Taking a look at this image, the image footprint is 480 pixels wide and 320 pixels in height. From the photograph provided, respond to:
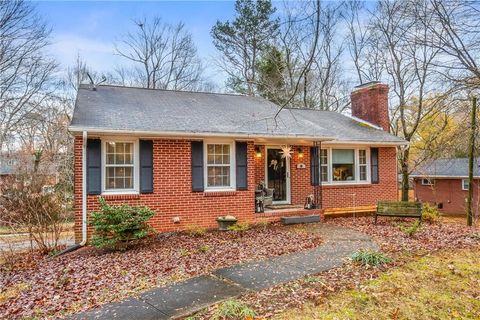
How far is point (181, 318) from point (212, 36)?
74.8 feet

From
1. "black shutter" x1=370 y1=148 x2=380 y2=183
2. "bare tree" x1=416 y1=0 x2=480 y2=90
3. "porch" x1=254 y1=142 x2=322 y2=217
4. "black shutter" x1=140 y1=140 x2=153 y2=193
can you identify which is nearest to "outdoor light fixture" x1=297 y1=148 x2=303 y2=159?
"porch" x1=254 y1=142 x2=322 y2=217

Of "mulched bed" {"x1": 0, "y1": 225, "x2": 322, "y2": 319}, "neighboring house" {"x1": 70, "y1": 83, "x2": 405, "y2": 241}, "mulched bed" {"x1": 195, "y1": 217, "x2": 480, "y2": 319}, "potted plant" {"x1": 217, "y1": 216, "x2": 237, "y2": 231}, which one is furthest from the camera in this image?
"potted plant" {"x1": 217, "y1": 216, "x2": 237, "y2": 231}

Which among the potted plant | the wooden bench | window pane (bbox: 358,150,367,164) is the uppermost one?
window pane (bbox: 358,150,367,164)

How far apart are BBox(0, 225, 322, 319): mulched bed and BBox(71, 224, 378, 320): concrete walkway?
32cm

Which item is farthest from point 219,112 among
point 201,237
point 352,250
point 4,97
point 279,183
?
point 4,97

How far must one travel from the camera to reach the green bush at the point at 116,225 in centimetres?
777

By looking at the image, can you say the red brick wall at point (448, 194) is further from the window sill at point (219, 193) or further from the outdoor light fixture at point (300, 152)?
the window sill at point (219, 193)

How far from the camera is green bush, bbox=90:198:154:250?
7.77 m

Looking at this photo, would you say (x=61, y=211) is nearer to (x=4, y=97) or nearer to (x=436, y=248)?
(x=436, y=248)

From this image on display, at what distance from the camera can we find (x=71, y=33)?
1805 centimetres

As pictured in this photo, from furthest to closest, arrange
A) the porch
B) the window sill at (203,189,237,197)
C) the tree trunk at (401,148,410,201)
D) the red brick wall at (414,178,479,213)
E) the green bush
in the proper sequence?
the red brick wall at (414,178,479,213) → the tree trunk at (401,148,410,201) → the porch → the window sill at (203,189,237,197) → the green bush

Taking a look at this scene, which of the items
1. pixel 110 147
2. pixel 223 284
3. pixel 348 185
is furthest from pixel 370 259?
pixel 348 185

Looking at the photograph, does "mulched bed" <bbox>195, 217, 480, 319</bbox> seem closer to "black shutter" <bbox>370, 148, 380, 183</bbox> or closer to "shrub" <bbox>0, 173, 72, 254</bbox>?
"black shutter" <bbox>370, 148, 380, 183</bbox>

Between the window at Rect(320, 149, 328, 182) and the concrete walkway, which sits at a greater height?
the window at Rect(320, 149, 328, 182)
